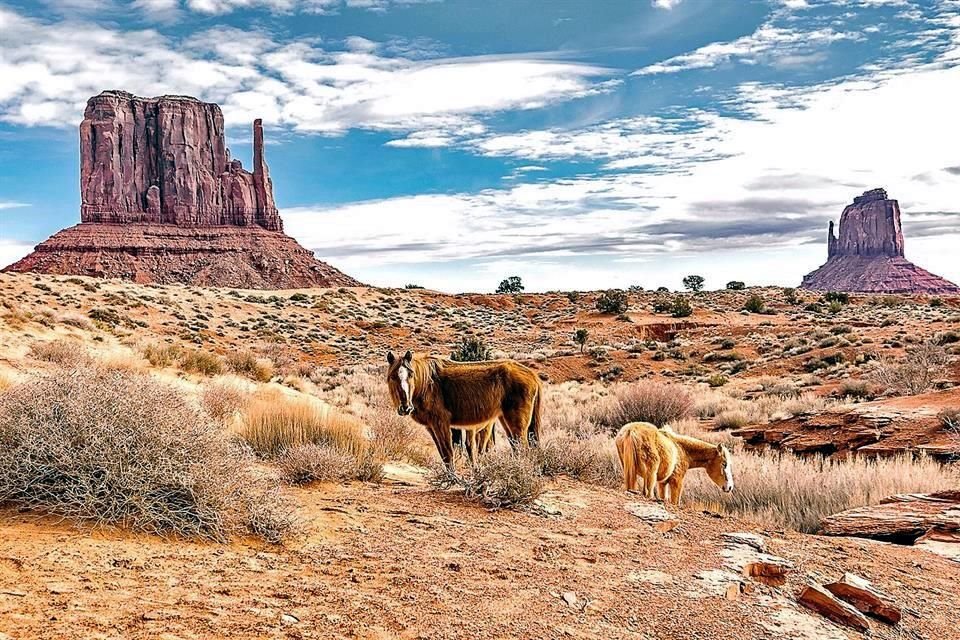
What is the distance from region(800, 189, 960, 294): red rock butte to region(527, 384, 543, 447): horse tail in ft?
538

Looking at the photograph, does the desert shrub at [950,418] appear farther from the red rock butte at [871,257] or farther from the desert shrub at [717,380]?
the red rock butte at [871,257]

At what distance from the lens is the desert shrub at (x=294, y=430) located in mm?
9547

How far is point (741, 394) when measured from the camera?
24109mm

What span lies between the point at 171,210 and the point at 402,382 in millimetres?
138970

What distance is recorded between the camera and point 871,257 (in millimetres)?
167625

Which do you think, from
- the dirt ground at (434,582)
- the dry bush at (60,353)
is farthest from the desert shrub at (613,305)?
the dirt ground at (434,582)

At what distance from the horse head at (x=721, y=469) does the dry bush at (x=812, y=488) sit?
34 centimetres

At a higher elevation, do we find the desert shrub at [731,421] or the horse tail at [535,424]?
the horse tail at [535,424]

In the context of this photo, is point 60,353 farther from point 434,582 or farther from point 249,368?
point 434,582

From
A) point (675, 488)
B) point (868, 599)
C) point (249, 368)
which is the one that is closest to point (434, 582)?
point (868, 599)

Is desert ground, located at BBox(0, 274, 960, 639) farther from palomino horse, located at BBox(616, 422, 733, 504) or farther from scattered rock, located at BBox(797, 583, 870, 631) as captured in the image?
palomino horse, located at BBox(616, 422, 733, 504)

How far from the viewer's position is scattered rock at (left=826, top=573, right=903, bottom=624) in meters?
5.06

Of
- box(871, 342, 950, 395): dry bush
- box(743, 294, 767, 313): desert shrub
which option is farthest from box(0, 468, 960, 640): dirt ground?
box(743, 294, 767, 313): desert shrub

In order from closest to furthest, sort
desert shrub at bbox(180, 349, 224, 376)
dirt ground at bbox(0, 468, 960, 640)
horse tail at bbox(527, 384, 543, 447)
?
dirt ground at bbox(0, 468, 960, 640) < horse tail at bbox(527, 384, 543, 447) < desert shrub at bbox(180, 349, 224, 376)
